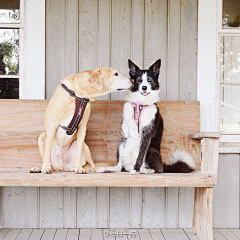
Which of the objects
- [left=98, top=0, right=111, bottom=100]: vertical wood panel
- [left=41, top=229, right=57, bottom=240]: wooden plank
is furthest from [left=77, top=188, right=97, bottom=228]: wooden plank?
[left=98, top=0, right=111, bottom=100]: vertical wood panel

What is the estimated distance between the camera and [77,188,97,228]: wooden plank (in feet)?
12.1

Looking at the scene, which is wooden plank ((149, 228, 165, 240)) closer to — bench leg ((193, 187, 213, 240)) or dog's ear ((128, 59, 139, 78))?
bench leg ((193, 187, 213, 240))

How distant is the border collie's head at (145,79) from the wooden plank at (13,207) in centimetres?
139


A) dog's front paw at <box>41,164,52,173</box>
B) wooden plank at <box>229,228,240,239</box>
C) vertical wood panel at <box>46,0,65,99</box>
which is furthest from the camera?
vertical wood panel at <box>46,0,65,99</box>

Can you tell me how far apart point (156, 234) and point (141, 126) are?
99 cm

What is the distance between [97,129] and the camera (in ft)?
11.6

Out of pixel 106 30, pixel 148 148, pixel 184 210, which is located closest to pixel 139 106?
pixel 148 148

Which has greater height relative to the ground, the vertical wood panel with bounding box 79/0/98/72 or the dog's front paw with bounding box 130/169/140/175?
the vertical wood panel with bounding box 79/0/98/72

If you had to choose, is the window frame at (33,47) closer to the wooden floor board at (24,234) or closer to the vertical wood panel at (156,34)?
the vertical wood panel at (156,34)

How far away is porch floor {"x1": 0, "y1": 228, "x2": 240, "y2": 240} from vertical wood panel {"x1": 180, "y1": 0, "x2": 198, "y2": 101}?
114 centimetres

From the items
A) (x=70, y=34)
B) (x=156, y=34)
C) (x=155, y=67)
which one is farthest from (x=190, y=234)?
(x=70, y=34)

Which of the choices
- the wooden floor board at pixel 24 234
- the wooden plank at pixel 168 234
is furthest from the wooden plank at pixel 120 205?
the wooden floor board at pixel 24 234

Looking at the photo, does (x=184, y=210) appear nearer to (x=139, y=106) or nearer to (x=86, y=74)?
(x=139, y=106)

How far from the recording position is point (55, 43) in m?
3.64
